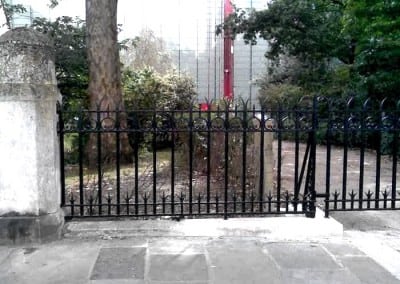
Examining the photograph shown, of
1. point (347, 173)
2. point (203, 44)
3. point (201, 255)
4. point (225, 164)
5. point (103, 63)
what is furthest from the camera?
point (203, 44)

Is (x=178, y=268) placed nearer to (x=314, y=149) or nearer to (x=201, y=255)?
(x=201, y=255)

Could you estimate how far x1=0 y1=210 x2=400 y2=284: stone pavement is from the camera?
4.38 m

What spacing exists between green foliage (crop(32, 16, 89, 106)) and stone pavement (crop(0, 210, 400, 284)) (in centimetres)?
753

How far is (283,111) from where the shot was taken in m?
5.50

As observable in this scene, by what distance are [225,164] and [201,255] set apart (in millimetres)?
1258

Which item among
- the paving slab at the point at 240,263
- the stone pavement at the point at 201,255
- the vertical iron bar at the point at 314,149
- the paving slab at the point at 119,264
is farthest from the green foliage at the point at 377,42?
the paving slab at the point at 119,264

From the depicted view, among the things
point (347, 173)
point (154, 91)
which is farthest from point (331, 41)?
point (347, 173)

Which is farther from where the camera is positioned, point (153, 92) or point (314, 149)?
point (153, 92)

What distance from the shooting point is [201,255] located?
492 cm

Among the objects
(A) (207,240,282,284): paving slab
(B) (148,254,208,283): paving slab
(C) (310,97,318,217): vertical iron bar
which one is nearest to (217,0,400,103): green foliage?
(C) (310,97,318,217): vertical iron bar

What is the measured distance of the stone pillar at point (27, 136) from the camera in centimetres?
500

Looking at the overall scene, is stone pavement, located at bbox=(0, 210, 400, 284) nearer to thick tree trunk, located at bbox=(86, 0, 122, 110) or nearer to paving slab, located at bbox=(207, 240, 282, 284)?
paving slab, located at bbox=(207, 240, 282, 284)

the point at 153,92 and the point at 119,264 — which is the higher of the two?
the point at 153,92

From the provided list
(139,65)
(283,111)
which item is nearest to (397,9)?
(283,111)
